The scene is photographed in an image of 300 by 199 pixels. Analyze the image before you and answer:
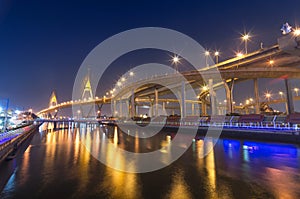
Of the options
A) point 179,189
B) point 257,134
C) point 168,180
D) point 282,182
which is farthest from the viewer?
point 257,134

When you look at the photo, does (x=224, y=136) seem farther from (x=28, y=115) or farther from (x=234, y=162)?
(x=28, y=115)

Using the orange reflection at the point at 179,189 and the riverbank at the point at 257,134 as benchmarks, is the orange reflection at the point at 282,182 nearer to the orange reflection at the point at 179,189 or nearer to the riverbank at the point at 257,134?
the orange reflection at the point at 179,189

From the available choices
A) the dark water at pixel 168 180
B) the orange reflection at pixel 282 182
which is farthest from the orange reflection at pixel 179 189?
the orange reflection at pixel 282 182

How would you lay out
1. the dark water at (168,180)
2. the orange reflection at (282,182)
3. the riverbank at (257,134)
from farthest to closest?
the riverbank at (257,134)
the dark water at (168,180)
the orange reflection at (282,182)

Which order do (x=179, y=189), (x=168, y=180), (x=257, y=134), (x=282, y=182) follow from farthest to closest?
(x=257, y=134) → (x=168, y=180) → (x=282, y=182) → (x=179, y=189)

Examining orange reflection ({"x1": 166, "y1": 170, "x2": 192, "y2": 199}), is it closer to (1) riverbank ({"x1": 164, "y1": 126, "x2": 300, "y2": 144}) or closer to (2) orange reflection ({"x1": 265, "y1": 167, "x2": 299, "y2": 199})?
(2) orange reflection ({"x1": 265, "y1": 167, "x2": 299, "y2": 199})

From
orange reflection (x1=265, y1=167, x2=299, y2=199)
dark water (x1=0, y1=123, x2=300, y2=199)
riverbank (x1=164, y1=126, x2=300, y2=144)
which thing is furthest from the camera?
riverbank (x1=164, y1=126, x2=300, y2=144)

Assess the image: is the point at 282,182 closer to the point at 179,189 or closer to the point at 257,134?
the point at 179,189

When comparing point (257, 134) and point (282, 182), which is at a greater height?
point (257, 134)

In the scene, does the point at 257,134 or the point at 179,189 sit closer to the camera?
the point at 179,189

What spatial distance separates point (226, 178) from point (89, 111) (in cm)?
11821

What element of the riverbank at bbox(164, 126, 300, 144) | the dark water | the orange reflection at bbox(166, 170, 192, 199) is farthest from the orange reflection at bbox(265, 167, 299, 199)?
the riverbank at bbox(164, 126, 300, 144)

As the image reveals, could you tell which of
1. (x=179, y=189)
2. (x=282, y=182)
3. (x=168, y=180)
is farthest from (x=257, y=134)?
(x=179, y=189)

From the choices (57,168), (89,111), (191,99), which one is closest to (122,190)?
(57,168)
